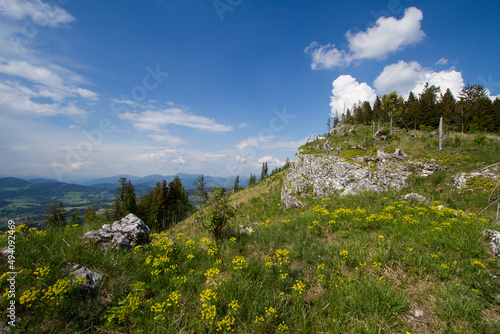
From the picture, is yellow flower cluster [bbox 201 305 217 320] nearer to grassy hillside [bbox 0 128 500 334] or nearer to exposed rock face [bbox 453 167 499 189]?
grassy hillside [bbox 0 128 500 334]

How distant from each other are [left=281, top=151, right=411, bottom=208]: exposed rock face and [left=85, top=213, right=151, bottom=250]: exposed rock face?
1028 cm

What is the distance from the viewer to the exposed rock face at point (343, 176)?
1060 centimetres

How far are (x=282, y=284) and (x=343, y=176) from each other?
12.1 metres

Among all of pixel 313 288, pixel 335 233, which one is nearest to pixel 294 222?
pixel 335 233

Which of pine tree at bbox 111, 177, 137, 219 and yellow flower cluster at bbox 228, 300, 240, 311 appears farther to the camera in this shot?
pine tree at bbox 111, 177, 137, 219

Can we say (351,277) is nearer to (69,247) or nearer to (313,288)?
(313,288)

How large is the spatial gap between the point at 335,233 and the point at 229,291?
3.75 metres

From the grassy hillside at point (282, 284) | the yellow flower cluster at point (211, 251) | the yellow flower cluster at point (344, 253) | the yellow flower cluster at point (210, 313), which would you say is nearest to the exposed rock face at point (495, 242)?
the grassy hillside at point (282, 284)

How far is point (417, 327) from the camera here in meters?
2.52

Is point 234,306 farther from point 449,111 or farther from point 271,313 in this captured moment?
point 449,111

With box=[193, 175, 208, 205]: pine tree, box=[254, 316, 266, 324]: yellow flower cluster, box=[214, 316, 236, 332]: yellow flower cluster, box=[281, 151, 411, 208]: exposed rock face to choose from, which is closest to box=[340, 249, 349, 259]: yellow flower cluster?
box=[254, 316, 266, 324]: yellow flower cluster

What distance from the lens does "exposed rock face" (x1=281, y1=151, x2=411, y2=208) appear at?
10598 millimetres

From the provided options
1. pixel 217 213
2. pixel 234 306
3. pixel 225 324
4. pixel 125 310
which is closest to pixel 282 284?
pixel 234 306

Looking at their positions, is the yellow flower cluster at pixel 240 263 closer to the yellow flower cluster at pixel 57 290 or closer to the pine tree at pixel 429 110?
the yellow flower cluster at pixel 57 290
